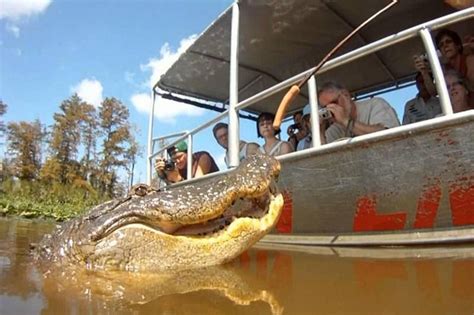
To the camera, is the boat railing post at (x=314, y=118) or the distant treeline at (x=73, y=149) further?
the distant treeline at (x=73, y=149)

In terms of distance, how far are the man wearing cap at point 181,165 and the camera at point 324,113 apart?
239 cm

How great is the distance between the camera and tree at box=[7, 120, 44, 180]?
96.7 feet

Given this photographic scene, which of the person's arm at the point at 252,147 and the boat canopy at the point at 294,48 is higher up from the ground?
the boat canopy at the point at 294,48

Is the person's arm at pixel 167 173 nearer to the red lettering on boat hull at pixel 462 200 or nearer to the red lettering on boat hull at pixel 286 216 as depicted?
the red lettering on boat hull at pixel 286 216

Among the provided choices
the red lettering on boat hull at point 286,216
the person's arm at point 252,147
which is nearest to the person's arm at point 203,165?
the person's arm at point 252,147

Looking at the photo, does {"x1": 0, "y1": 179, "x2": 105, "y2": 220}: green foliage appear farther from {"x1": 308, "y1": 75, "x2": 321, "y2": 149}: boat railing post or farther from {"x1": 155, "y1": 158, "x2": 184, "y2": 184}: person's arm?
{"x1": 308, "y1": 75, "x2": 321, "y2": 149}: boat railing post

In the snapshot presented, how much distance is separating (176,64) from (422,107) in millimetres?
3968

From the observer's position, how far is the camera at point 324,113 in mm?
3800

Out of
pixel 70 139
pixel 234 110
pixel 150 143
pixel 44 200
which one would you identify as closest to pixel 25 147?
pixel 70 139

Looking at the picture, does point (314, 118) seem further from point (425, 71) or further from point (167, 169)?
point (167, 169)

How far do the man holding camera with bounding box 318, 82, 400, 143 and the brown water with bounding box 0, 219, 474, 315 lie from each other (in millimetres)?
1226

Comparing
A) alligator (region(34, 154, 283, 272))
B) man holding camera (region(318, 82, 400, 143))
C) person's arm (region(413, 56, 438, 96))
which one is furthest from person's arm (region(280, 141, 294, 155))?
alligator (region(34, 154, 283, 272))

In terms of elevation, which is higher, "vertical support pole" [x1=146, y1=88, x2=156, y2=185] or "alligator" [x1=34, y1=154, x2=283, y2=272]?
"vertical support pole" [x1=146, y1=88, x2=156, y2=185]

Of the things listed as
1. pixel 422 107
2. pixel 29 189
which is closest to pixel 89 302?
pixel 422 107
